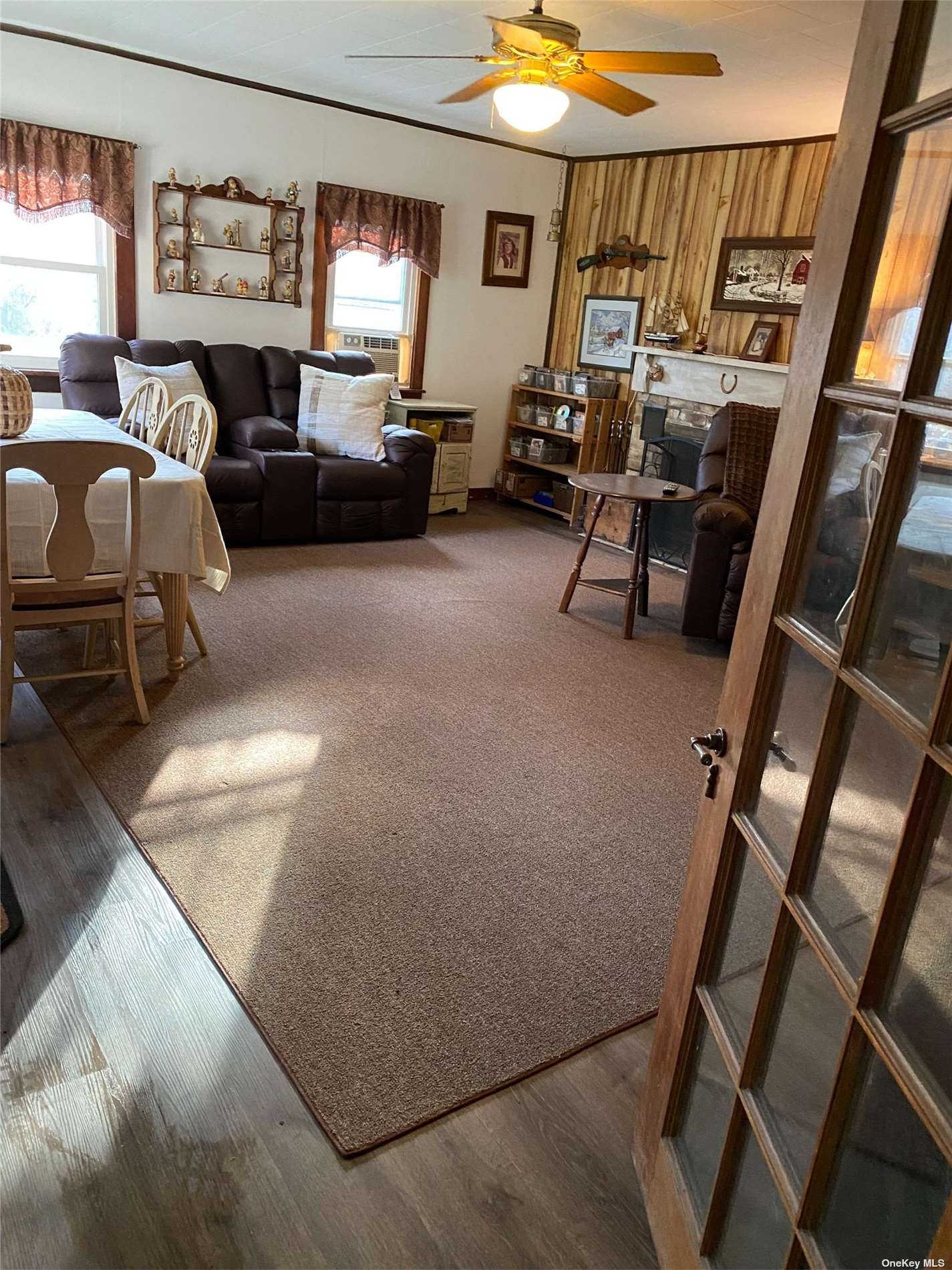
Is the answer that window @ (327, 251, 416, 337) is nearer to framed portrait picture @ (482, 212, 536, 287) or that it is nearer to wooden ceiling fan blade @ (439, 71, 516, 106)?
framed portrait picture @ (482, 212, 536, 287)

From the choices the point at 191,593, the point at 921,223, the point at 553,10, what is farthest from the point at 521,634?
the point at 921,223

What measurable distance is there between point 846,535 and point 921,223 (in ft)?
1.05

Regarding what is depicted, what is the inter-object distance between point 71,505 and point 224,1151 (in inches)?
72.6

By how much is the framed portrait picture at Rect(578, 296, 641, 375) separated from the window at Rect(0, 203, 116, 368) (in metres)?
3.32

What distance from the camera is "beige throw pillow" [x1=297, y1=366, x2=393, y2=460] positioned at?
226 inches

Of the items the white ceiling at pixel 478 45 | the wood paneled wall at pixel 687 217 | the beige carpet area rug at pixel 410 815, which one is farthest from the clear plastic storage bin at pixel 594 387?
the beige carpet area rug at pixel 410 815

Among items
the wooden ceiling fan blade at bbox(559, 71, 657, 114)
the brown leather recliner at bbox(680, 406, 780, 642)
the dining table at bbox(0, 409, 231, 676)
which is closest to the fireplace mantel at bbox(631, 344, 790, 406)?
the brown leather recliner at bbox(680, 406, 780, 642)

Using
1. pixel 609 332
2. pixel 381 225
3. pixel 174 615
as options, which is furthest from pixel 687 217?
pixel 174 615

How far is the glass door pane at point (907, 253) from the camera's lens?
2.97 ft

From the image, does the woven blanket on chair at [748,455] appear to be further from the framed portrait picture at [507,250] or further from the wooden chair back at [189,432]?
the framed portrait picture at [507,250]

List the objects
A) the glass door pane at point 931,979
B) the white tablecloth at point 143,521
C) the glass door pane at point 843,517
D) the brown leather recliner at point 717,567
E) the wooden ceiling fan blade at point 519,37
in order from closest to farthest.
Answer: the glass door pane at point 931,979
the glass door pane at point 843,517
the white tablecloth at point 143,521
the wooden ceiling fan blade at point 519,37
the brown leather recliner at point 717,567

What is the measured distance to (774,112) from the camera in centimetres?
501

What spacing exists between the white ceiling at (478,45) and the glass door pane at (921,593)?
339cm

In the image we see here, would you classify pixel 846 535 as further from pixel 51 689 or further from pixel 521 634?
pixel 521 634
